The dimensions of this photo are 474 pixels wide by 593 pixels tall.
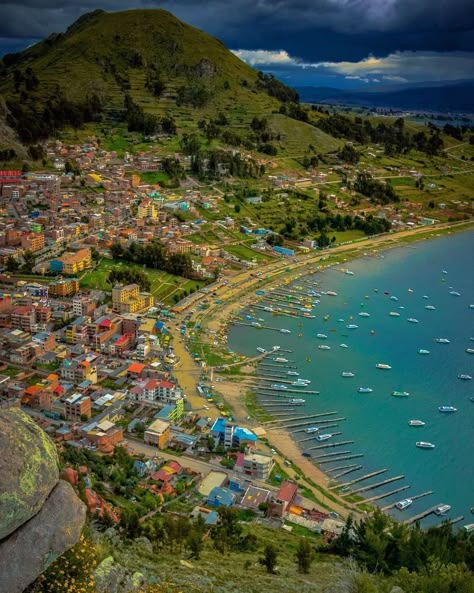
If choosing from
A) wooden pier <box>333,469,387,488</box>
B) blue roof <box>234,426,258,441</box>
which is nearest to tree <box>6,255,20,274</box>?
blue roof <box>234,426,258,441</box>

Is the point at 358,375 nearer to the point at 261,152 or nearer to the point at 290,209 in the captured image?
the point at 290,209

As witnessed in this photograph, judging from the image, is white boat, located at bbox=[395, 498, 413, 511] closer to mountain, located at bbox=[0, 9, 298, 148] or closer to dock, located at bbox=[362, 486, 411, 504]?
dock, located at bbox=[362, 486, 411, 504]

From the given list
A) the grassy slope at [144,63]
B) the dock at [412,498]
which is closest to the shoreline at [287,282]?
the dock at [412,498]

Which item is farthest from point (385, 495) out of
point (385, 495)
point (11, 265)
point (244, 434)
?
point (11, 265)

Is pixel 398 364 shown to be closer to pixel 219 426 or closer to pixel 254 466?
pixel 219 426

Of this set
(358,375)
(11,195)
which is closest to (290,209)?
(11,195)
